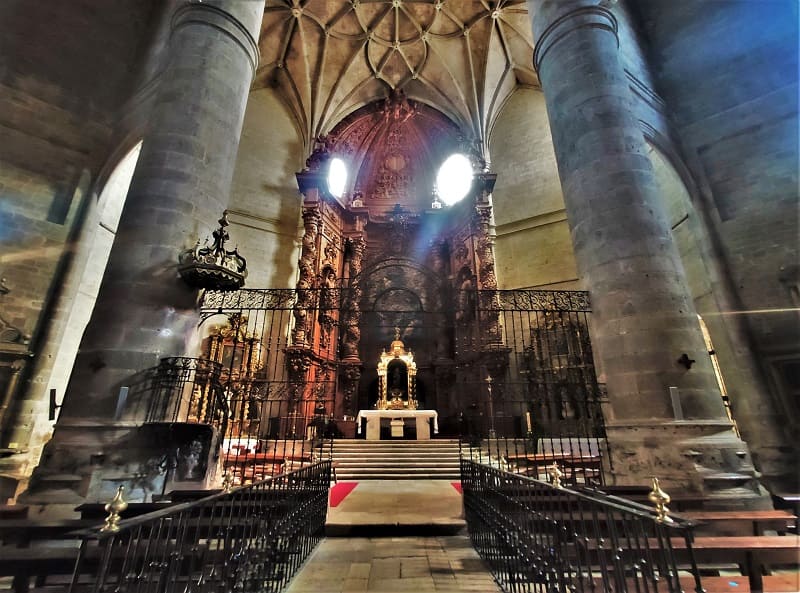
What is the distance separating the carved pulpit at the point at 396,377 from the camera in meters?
13.8

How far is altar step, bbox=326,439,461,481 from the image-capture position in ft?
28.5

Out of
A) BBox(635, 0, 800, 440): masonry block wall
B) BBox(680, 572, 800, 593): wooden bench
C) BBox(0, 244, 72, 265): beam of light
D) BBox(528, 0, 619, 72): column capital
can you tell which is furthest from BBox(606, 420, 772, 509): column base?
BBox(0, 244, 72, 265): beam of light

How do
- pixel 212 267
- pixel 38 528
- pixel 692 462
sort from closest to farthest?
pixel 38 528 → pixel 692 462 → pixel 212 267

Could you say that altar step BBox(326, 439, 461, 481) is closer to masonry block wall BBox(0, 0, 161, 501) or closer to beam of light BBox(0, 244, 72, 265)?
masonry block wall BBox(0, 0, 161, 501)

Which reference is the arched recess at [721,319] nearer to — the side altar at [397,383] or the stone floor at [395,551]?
the stone floor at [395,551]

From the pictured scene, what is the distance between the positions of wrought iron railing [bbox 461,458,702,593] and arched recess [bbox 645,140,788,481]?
22.3 ft

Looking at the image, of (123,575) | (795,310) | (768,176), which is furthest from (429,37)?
(123,575)

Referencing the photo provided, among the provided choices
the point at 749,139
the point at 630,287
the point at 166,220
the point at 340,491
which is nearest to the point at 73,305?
the point at 166,220

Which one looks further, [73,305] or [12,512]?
[73,305]

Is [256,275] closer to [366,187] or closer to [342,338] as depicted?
[342,338]

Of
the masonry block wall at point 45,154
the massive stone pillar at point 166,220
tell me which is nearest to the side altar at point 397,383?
the massive stone pillar at point 166,220

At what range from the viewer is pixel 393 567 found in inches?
147

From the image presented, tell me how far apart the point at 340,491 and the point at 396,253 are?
39.7 feet

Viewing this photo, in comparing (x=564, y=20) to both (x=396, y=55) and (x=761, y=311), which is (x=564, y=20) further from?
(x=396, y=55)
